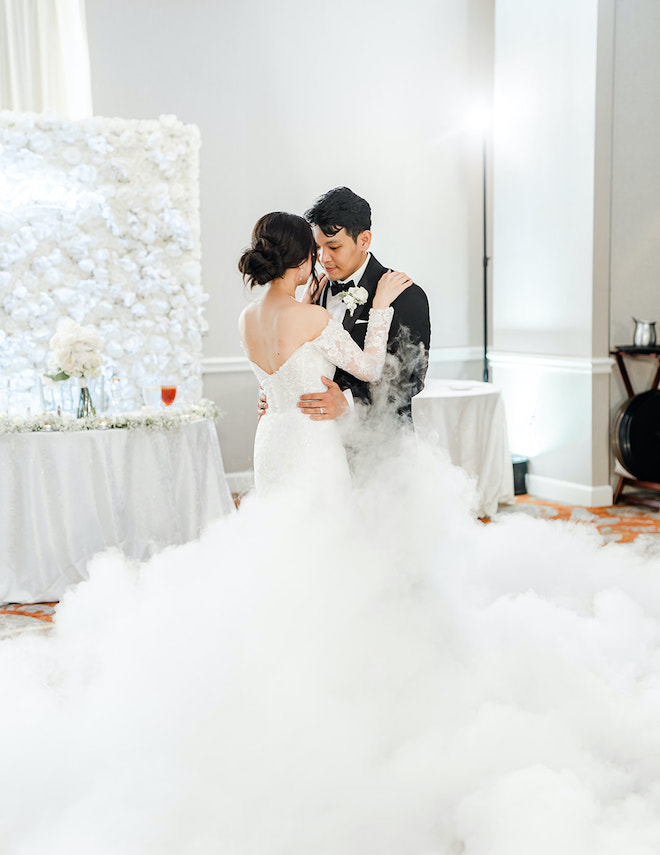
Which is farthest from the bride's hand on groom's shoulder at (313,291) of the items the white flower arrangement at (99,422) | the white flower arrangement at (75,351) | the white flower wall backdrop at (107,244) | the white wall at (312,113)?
the white wall at (312,113)

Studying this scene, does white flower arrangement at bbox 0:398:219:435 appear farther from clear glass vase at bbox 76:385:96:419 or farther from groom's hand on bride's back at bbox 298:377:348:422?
groom's hand on bride's back at bbox 298:377:348:422

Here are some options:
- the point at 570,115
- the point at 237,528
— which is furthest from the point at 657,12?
the point at 237,528

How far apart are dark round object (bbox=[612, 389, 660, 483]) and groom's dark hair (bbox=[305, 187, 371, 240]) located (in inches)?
132

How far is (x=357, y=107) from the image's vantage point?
5844 mm

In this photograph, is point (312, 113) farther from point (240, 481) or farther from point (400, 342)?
point (400, 342)

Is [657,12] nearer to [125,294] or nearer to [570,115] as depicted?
[570,115]

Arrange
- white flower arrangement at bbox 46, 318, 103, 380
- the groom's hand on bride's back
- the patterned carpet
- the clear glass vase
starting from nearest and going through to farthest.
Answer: the groom's hand on bride's back
white flower arrangement at bbox 46, 318, 103, 380
the clear glass vase
the patterned carpet

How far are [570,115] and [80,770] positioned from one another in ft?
16.1

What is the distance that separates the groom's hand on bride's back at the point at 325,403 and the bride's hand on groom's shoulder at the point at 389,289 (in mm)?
268

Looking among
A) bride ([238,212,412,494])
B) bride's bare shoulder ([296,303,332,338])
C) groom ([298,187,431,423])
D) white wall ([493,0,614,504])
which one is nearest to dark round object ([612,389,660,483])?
white wall ([493,0,614,504])

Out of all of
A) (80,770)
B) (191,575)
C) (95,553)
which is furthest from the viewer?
(95,553)

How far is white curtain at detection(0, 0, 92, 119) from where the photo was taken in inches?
196

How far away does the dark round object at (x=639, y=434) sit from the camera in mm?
5223

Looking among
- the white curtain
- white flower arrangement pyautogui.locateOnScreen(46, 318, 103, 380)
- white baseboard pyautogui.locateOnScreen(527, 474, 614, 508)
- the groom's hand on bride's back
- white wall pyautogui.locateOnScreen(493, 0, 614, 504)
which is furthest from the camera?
white baseboard pyautogui.locateOnScreen(527, 474, 614, 508)
